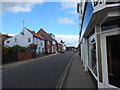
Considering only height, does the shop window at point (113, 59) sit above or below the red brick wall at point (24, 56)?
above

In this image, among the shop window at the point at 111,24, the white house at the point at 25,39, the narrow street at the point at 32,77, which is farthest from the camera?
the white house at the point at 25,39

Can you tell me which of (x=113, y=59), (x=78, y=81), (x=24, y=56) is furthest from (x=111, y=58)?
(x=24, y=56)

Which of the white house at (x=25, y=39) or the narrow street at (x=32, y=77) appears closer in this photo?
the narrow street at (x=32, y=77)

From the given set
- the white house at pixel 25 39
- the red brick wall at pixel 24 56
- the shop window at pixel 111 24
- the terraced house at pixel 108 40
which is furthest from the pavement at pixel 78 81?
the white house at pixel 25 39

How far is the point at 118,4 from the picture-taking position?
4.52 meters

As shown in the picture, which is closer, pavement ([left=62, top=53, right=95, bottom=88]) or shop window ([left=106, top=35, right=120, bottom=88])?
shop window ([left=106, top=35, right=120, bottom=88])

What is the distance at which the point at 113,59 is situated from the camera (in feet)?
17.8

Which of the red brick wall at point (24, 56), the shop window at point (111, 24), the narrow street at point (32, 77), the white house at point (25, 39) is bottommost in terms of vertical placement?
the narrow street at point (32, 77)

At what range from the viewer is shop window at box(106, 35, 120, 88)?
523 centimetres

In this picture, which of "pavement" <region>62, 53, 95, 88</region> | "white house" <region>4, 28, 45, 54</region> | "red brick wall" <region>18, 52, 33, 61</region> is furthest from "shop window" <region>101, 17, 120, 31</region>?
"white house" <region>4, 28, 45, 54</region>

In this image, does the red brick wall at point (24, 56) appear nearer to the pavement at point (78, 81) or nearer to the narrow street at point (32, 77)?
the narrow street at point (32, 77)

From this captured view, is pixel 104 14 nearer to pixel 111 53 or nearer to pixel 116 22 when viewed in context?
pixel 116 22

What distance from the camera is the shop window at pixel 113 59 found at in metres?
5.23

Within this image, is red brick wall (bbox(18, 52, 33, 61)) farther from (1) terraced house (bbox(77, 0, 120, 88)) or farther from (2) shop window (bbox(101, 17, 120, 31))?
(2) shop window (bbox(101, 17, 120, 31))
